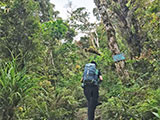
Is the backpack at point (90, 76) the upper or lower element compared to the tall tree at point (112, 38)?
lower

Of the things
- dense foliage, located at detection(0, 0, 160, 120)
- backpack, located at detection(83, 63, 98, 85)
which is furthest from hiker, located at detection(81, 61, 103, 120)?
dense foliage, located at detection(0, 0, 160, 120)

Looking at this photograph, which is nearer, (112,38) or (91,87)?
(91,87)

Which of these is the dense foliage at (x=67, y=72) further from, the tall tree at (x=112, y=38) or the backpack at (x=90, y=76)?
the backpack at (x=90, y=76)

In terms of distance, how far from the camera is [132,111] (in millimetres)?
3621

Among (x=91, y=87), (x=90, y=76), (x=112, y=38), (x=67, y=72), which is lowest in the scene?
(x=91, y=87)

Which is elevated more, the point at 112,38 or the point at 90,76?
the point at 112,38

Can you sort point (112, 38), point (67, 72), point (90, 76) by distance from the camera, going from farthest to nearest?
point (67, 72) < point (112, 38) < point (90, 76)

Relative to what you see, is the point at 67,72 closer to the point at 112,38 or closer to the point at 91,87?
the point at 112,38

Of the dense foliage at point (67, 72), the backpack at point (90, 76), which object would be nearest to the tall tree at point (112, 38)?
the dense foliage at point (67, 72)

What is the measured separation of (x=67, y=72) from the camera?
8344 mm

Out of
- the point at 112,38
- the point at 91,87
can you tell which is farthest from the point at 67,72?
the point at 91,87

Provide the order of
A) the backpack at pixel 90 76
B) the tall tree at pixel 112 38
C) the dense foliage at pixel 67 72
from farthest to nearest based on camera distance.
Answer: the tall tree at pixel 112 38 → the backpack at pixel 90 76 → the dense foliage at pixel 67 72

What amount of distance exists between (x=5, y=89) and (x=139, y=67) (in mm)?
5097

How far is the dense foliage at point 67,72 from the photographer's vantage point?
298 cm
